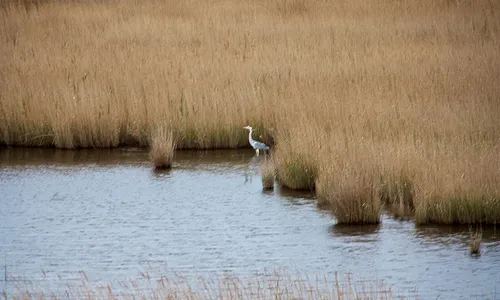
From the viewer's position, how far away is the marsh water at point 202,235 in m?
9.08

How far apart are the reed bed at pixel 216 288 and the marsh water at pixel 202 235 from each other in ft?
0.72

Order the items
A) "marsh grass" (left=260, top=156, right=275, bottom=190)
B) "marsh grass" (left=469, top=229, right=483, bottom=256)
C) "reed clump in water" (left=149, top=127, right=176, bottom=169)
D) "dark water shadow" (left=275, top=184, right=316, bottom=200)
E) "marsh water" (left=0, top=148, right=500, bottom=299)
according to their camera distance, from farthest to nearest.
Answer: "reed clump in water" (left=149, top=127, right=176, bottom=169), "marsh grass" (left=260, top=156, right=275, bottom=190), "dark water shadow" (left=275, top=184, right=316, bottom=200), "marsh grass" (left=469, top=229, right=483, bottom=256), "marsh water" (left=0, top=148, right=500, bottom=299)

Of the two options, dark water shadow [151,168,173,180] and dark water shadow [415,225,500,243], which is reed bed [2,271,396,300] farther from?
dark water shadow [151,168,173,180]

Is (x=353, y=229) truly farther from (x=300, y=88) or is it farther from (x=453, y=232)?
(x=300, y=88)

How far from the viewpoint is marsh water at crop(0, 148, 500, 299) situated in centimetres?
908

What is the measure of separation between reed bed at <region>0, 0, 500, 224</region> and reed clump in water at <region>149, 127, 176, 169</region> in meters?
1.27

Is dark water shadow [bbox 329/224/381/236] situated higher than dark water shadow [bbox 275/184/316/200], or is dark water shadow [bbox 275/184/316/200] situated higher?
dark water shadow [bbox 275/184/316/200]

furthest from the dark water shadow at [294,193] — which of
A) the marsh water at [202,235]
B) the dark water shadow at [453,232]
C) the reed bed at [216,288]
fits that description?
the reed bed at [216,288]

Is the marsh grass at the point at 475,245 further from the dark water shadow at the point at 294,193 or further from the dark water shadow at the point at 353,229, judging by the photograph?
the dark water shadow at the point at 294,193

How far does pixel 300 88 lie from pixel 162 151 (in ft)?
11.2

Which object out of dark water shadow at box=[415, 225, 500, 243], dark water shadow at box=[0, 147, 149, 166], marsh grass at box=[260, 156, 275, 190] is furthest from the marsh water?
dark water shadow at box=[0, 147, 149, 166]

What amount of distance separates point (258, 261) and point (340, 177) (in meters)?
1.96

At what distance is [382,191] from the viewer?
11.4 meters

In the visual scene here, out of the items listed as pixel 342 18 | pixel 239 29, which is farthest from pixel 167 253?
pixel 342 18
